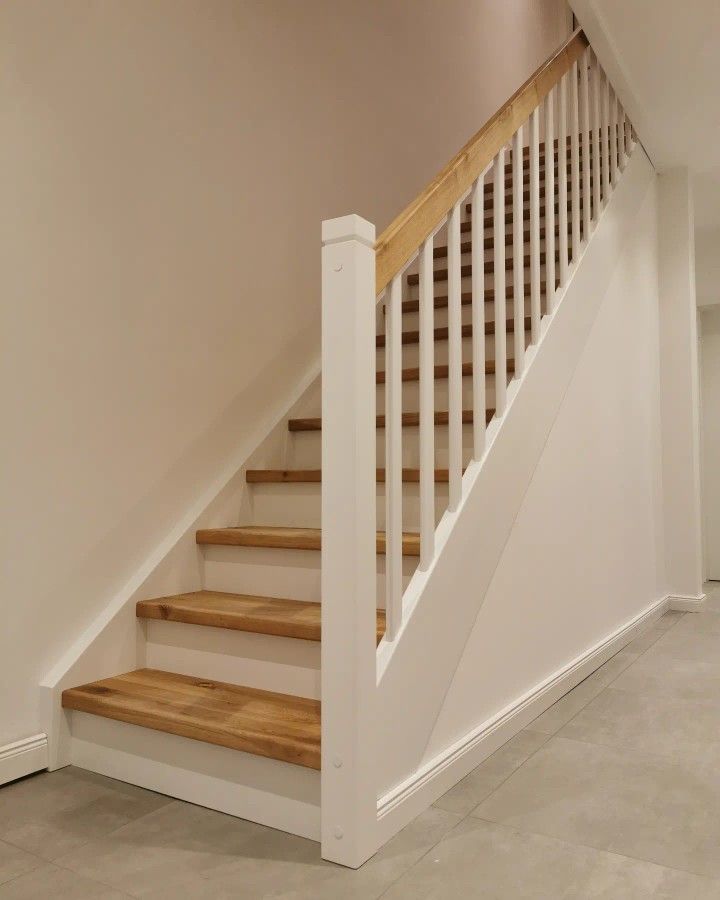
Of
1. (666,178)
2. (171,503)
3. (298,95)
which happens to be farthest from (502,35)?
(171,503)

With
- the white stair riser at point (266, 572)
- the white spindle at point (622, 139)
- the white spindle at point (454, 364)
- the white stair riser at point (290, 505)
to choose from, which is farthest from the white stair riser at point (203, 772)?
the white spindle at point (622, 139)

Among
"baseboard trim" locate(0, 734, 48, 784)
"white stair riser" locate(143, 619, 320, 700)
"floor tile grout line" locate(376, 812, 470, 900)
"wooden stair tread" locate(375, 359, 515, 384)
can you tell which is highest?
"wooden stair tread" locate(375, 359, 515, 384)

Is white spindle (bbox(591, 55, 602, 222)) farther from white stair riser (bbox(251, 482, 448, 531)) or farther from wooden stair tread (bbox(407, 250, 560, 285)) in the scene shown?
white stair riser (bbox(251, 482, 448, 531))

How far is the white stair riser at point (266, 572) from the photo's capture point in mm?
2107

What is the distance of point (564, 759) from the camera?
6.29ft

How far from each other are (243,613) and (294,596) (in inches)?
9.8

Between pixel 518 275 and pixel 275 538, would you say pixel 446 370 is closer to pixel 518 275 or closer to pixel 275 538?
pixel 518 275

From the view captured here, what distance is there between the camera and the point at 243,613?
1.93 meters

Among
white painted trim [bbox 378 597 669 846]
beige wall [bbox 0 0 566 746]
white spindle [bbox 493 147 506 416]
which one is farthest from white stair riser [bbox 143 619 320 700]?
white spindle [bbox 493 147 506 416]

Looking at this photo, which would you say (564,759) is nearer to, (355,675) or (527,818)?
(527,818)

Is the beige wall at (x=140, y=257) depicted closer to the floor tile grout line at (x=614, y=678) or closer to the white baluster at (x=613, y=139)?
the white baluster at (x=613, y=139)

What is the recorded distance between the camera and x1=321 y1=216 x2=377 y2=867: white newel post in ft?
4.64

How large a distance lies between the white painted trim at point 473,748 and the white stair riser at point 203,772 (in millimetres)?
159

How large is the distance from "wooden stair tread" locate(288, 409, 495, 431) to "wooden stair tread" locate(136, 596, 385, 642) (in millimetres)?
705
